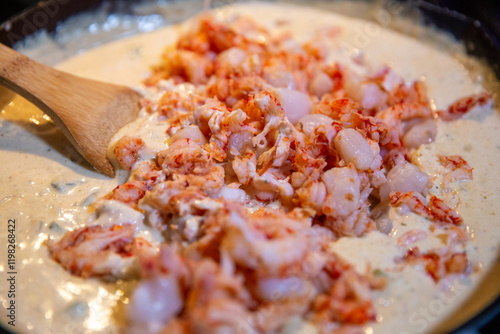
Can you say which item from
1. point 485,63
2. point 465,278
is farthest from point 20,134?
point 485,63

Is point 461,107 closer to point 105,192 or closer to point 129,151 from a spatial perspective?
point 129,151

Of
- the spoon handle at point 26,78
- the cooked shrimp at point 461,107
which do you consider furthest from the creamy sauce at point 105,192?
the spoon handle at point 26,78

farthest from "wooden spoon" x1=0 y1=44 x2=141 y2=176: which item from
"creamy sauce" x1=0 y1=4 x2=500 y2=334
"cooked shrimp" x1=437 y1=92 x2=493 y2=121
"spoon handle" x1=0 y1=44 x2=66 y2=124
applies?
"cooked shrimp" x1=437 y1=92 x2=493 y2=121

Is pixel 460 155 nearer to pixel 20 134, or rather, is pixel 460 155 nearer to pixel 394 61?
pixel 394 61

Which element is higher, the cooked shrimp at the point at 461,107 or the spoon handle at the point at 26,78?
the spoon handle at the point at 26,78

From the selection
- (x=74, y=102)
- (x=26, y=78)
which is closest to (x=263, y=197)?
(x=74, y=102)

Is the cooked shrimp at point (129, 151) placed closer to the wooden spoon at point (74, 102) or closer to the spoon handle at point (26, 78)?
the wooden spoon at point (74, 102)

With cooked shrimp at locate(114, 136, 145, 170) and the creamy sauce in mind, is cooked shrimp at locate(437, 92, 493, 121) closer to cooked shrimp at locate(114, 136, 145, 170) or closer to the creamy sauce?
the creamy sauce

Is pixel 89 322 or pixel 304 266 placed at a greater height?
pixel 304 266
